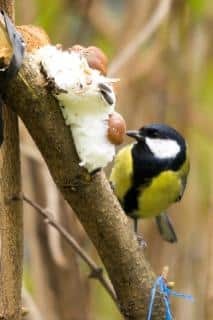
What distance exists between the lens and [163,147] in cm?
135

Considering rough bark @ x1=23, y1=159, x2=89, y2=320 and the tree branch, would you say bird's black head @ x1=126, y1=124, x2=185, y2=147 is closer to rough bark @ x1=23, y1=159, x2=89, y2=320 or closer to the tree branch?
rough bark @ x1=23, y1=159, x2=89, y2=320

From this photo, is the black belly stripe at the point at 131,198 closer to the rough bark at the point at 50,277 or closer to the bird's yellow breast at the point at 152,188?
the bird's yellow breast at the point at 152,188

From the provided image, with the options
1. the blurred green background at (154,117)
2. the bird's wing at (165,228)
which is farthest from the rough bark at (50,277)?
the bird's wing at (165,228)

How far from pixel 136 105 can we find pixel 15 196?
0.85 meters

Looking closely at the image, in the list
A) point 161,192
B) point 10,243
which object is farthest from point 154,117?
point 10,243

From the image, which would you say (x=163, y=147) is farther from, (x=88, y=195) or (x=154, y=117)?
(x=88, y=195)

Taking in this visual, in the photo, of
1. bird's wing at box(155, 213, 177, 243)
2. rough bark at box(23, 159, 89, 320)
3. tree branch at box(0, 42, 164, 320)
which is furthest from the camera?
bird's wing at box(155, 213, 177, 243)

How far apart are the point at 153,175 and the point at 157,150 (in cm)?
6

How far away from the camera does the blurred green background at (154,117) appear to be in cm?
118

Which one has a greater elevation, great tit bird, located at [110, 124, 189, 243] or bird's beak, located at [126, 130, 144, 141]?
bird's beak, located at [126, 130, 144, 141]

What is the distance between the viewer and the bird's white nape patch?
133cm

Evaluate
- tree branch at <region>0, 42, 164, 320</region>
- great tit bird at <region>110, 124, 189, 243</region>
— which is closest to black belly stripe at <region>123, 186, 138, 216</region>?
great tit bird at <region>110, 124, 189, 243</region>

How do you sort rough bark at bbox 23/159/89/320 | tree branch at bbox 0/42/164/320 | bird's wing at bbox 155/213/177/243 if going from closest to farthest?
1. tree branch at bbox 0/42/164/320
2. rough bark at bbox 23/159/89/320
3. bird's wing at bbox 155/213/177/243

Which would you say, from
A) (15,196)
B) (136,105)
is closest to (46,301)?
(136,105)
